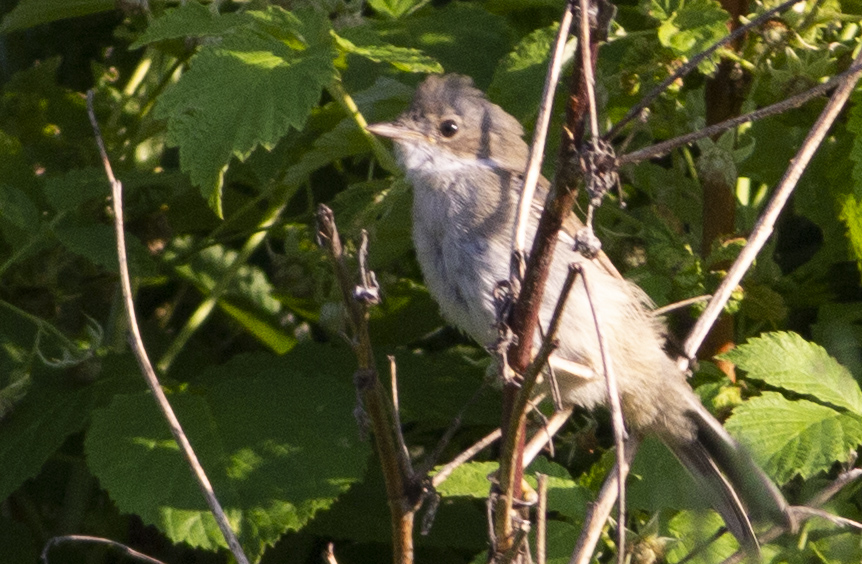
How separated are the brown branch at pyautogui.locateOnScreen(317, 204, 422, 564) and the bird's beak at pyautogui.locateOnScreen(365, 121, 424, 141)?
1194 millimetres

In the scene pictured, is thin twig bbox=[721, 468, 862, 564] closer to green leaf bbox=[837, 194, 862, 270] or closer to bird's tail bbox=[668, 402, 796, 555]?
bird's tail bbox=[668, 402, 796, 555]

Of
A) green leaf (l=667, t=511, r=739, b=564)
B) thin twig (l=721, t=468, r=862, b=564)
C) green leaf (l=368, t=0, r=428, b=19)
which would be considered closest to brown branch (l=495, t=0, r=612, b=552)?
thin twig (l=721, t=468, r=862, b=564)

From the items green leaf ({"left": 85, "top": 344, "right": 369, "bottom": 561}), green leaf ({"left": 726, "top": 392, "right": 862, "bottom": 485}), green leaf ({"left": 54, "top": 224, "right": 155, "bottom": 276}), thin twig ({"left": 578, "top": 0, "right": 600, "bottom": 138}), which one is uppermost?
thin twig ({"left": 578, "top": 0, "right": 600, "bottom": 138})

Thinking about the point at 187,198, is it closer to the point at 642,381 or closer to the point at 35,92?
the point at 35,92

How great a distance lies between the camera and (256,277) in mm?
3971

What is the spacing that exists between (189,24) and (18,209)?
2.60 ft

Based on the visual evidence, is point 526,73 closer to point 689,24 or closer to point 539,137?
point 689,24

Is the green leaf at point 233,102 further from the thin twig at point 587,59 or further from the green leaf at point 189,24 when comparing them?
the thin twig at point 587,59

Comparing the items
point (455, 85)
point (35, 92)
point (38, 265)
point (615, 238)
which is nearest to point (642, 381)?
point (615, 238)

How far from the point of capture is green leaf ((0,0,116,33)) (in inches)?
122

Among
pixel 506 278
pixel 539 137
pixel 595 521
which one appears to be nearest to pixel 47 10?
pixel 506 278

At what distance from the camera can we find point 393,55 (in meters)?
2.53

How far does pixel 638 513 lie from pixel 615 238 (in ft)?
2.72

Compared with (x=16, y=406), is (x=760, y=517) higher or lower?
higher
